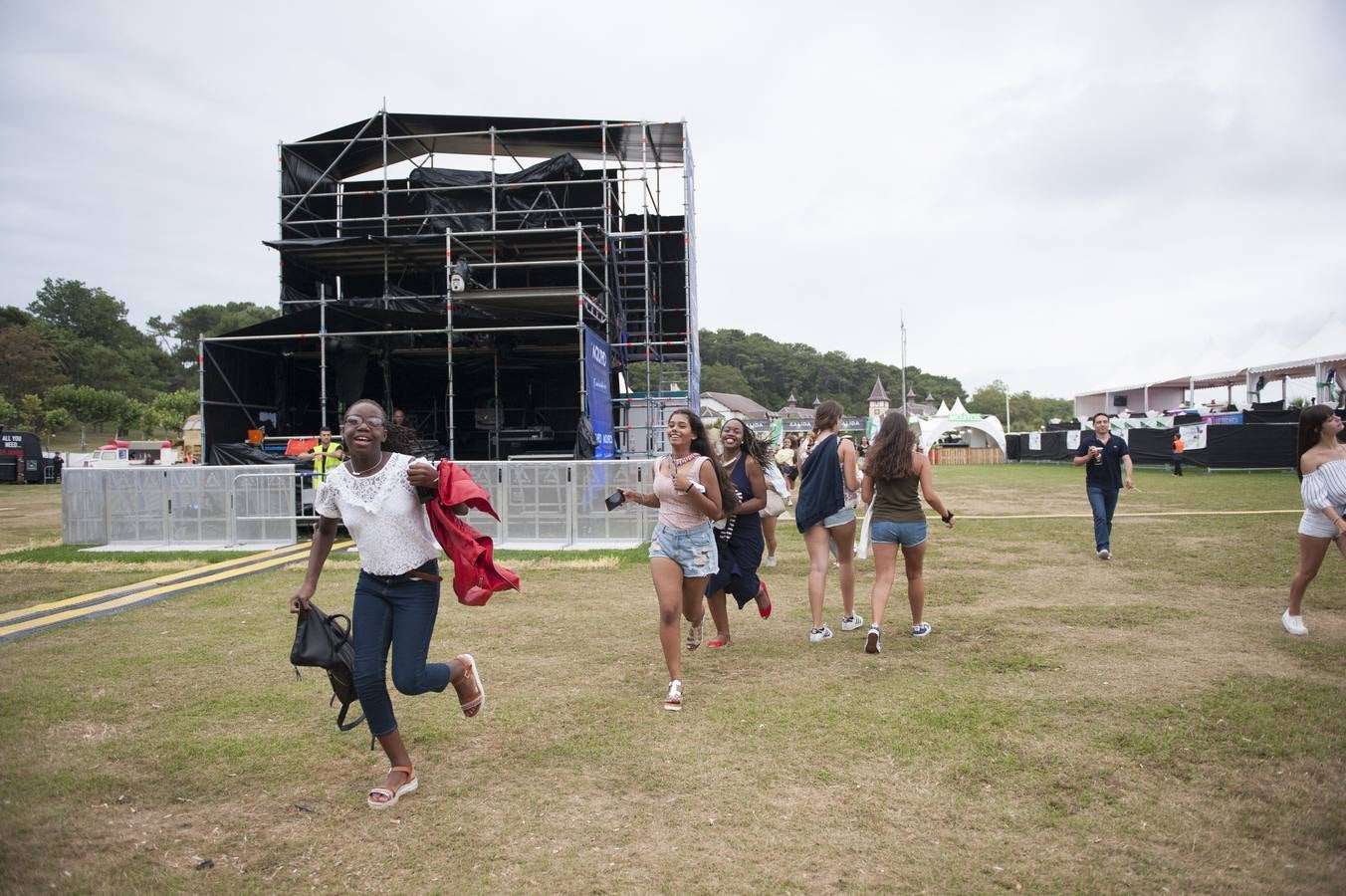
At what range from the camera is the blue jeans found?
141 inches

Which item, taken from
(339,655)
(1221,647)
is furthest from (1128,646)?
(339,655)

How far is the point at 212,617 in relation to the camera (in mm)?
7492

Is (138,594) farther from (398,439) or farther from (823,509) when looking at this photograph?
(823,509)

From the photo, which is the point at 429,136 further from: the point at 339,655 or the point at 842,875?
the point at 842,875

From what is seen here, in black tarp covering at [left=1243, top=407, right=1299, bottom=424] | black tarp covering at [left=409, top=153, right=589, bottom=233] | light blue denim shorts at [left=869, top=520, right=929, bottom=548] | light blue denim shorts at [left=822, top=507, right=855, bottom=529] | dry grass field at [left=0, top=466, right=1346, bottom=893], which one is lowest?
dry grass field at [left=0, top=466, right=1346, bottom=893]

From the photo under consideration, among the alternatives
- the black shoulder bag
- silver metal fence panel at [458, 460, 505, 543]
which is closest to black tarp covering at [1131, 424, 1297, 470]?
silver metal fence panel at [458, 460, 505, 543]

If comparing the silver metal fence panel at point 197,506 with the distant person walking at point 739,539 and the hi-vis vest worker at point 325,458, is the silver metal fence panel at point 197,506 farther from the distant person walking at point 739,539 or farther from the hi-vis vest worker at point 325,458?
the distant person walking at point 739,539

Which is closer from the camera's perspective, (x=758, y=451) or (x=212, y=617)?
(x=758, y=451)

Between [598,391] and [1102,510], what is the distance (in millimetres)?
8952

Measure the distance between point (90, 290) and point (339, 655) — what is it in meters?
108

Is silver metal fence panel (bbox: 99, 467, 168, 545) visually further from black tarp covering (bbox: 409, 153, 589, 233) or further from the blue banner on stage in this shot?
black tarp covering (bbox: 409, 153, 589, 233)

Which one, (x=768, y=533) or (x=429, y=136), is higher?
(x=429, y=136)

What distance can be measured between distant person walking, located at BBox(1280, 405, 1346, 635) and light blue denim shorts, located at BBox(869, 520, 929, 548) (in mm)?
2507

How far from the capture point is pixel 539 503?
1185cm
